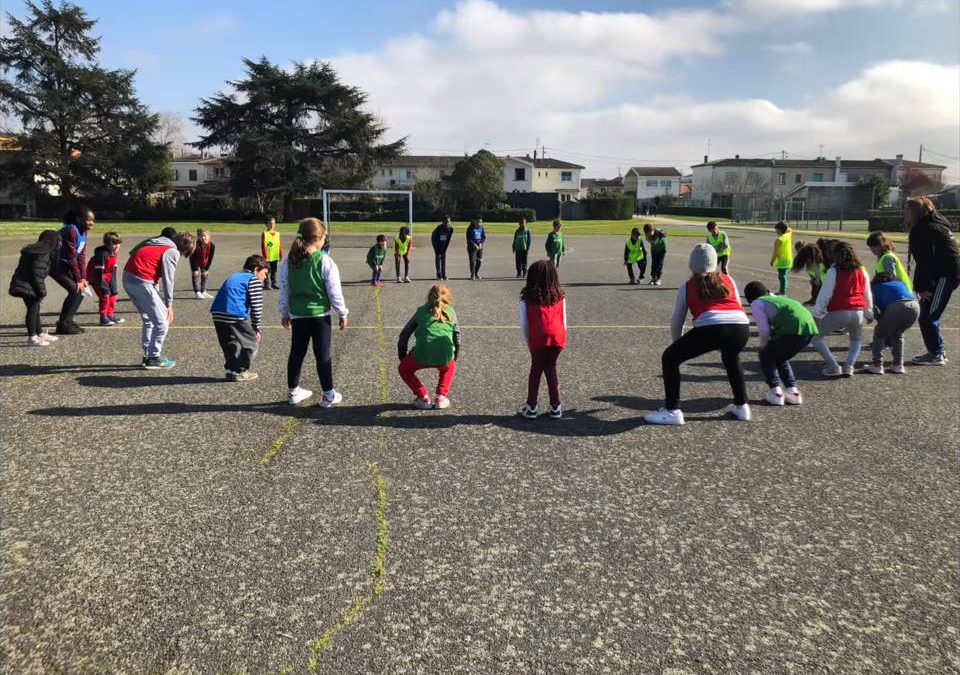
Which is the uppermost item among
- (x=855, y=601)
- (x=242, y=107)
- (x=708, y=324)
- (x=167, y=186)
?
(x=242, y=107)

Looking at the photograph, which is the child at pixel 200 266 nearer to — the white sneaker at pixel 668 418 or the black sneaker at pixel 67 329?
the black sneaker at pixel 67 329

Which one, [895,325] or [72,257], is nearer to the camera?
[895,325]

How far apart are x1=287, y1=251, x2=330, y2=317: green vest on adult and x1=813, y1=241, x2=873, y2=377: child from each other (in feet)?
18.0

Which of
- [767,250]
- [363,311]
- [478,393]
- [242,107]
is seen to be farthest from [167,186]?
[478,393]

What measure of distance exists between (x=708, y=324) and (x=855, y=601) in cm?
280

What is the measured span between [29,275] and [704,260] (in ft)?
28.3

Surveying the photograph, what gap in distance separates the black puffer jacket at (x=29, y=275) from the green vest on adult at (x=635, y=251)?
43.2ft

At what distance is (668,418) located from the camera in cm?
595

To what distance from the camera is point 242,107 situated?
60969 millimetres

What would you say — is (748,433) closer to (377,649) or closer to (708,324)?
(708,324)

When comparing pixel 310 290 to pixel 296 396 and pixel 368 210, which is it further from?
pixel 368 210

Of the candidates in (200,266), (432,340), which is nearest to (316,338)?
(432,340)

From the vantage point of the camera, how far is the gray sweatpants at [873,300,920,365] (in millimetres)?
7730

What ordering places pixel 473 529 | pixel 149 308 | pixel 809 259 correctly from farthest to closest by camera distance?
1. pixel 809 259
2. pixel 149 308
3. pixel 473 529
